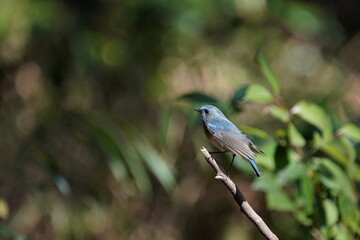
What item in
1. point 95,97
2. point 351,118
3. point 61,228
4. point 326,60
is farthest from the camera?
point 326,60

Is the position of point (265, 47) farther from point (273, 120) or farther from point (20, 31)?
point (20, 31)

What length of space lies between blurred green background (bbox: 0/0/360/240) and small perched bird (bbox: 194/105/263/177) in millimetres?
716

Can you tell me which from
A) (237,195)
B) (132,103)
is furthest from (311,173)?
(132,103)

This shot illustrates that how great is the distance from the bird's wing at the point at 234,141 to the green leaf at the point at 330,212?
30 centimetres

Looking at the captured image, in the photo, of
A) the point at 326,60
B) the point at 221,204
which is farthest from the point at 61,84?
the point at 326,60

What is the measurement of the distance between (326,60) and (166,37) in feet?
5.89

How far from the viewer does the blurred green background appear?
3254 mm

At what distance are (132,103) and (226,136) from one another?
2.20m

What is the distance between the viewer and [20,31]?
3553mm

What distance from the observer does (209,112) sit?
2.09 m

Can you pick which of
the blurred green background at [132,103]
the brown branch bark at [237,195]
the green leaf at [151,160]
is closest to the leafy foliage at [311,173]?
the brown branch bark at [237,195]

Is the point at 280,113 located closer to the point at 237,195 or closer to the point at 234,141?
the point at 234,141

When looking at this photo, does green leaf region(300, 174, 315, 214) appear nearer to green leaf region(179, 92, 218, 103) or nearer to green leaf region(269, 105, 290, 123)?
green leaf region(269, 105, 290, 123)

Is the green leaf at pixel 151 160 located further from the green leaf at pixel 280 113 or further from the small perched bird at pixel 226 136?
the green leaf at pixel 280 113
